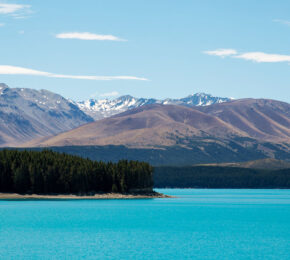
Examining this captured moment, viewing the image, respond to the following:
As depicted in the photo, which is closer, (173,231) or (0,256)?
(0,256)

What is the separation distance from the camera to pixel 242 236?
361 feet

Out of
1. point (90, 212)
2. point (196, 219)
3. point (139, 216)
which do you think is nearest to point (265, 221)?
point (196, 219)

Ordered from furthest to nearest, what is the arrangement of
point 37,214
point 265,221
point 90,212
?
point 90,212 → point 37,214 → point 265,221

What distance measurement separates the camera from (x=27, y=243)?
97.7m

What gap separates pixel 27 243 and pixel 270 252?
35.7 meters

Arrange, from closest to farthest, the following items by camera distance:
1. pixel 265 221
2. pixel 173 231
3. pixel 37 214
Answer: pixel 173 231 < pixel 265 221 < pixel 37 214

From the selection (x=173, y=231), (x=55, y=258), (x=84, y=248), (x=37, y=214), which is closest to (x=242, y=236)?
(x=173, y=231)

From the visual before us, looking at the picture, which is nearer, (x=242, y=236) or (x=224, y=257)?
(x=224, y=257)

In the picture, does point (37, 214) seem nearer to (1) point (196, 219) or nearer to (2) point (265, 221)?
(1) point (196, 219)

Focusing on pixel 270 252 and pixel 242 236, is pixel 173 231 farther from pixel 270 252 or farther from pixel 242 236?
pixel 270 252

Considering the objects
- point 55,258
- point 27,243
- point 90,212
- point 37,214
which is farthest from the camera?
point 90,212

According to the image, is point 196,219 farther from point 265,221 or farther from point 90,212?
point 90,212

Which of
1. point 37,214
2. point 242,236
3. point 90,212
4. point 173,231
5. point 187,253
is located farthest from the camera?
point 90,212

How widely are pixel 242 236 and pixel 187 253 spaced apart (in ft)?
78.3
